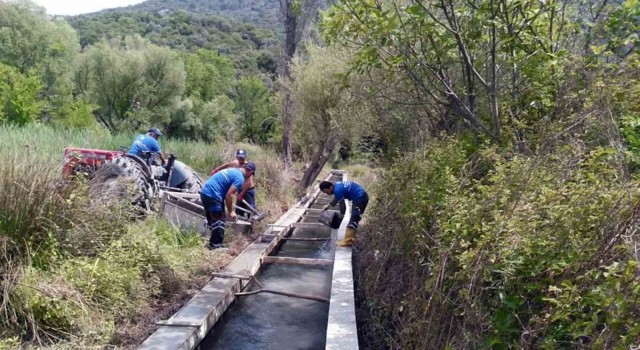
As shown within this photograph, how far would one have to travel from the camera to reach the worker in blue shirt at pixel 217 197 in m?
8.16

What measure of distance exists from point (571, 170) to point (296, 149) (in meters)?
17.8

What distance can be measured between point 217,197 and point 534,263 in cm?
594

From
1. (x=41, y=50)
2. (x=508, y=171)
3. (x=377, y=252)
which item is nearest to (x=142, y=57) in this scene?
(x=41, y=50)

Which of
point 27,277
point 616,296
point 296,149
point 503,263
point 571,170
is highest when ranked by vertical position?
point 571,170

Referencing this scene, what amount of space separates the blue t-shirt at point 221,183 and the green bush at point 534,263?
424 centimetres

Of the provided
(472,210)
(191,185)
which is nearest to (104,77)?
(191,185)

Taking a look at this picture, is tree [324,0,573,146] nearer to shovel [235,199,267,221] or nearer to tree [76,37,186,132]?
shovel [235,199,267,221]

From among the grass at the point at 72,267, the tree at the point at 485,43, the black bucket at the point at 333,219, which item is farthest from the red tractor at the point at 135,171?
the tree at the point at 485,43

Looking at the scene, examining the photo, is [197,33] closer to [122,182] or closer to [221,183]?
[221,183]

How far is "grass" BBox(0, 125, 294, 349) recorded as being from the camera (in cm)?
452

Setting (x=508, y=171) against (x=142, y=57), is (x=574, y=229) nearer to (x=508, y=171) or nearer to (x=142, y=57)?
(x=508, y=171)

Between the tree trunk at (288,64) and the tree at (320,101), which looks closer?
the tree at (320,101)

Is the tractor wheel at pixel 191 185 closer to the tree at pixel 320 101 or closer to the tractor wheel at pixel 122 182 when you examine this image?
the tractor wheel at pixel 122 182

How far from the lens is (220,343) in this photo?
5.71m
